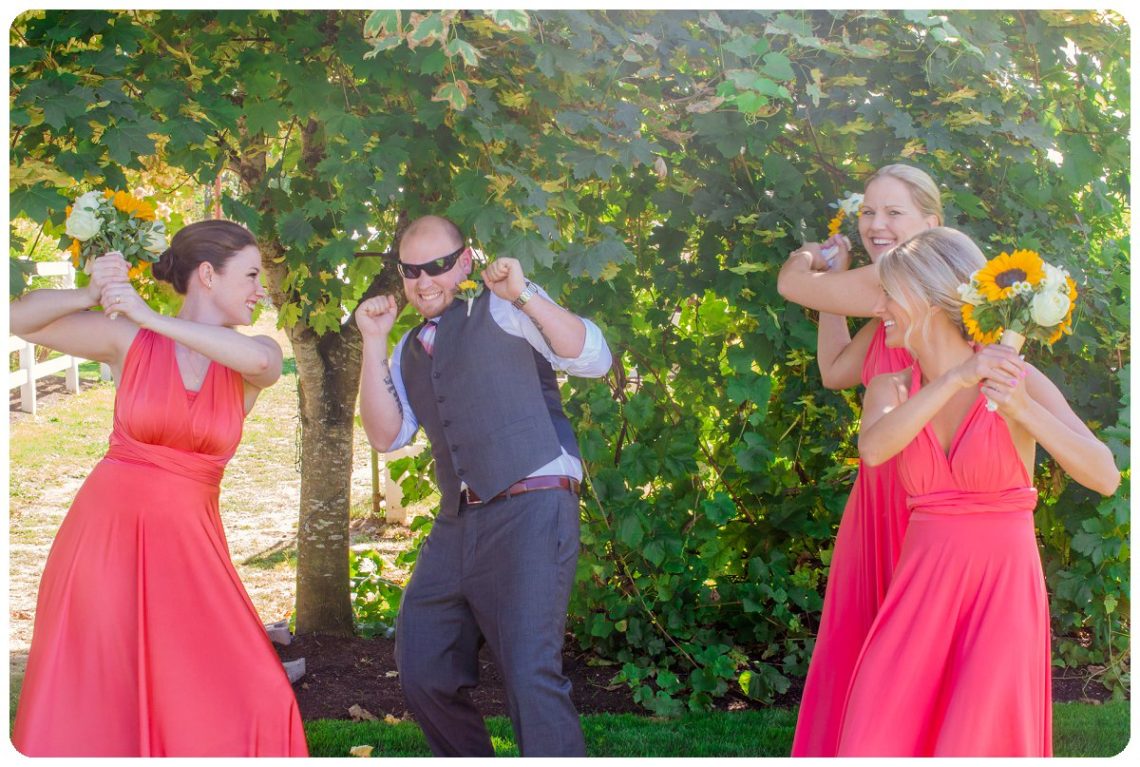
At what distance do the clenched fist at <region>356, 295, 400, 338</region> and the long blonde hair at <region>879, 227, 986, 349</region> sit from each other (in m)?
1.49

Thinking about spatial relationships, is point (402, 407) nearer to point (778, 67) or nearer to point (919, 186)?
point (778, 67)

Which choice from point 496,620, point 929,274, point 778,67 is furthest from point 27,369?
point 929,274

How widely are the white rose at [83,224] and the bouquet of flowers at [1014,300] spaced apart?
249 cm

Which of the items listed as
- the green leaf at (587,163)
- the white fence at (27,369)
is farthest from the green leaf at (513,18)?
the white fence at (27,369)

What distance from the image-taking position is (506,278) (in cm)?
339

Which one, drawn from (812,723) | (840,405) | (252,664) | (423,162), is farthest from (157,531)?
(840,405)

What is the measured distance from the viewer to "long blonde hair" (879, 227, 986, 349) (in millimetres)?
3152

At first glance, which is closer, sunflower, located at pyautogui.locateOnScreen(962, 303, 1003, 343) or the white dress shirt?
sunflower, located at pyautogui.locateOnScreen(962, 303, 1003, 343)

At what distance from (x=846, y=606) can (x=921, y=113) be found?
5.72 feet

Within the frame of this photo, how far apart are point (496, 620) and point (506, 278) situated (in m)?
0.99

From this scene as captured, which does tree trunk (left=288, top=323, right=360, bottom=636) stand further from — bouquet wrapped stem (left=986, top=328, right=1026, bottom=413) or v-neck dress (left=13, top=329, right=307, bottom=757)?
bouquet wrapped stem (left=986, top=328, right=1026, bottom=413)

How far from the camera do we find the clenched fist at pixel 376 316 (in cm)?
363

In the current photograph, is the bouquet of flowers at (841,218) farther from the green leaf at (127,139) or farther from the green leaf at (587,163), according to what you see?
the green leaf at (127,139)

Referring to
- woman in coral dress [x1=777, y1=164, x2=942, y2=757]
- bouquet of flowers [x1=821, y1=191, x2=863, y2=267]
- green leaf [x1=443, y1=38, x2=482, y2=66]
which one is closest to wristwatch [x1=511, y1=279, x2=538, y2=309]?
green leaf [x1=443, y1=38, x2=482, y2=66]
